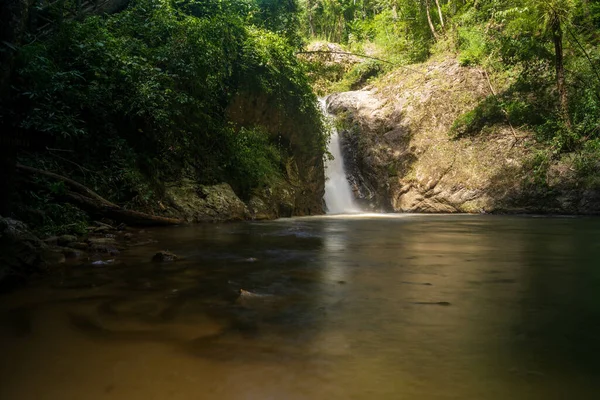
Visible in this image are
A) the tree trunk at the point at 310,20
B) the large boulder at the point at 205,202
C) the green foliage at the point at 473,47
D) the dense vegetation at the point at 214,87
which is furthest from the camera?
the tree trunk at the point at 310,20

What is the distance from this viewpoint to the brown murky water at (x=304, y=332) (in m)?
1.59

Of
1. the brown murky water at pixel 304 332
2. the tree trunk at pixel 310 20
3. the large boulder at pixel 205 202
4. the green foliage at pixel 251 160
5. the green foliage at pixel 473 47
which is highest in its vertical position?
the tree trunk at pixel 310 20

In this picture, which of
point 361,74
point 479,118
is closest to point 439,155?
point 479,118

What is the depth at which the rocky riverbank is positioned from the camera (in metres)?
14.0

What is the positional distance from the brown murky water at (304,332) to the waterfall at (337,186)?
14.8 metres

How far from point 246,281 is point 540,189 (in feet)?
46.2

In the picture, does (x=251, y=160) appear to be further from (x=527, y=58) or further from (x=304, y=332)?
(x=527, y=58)

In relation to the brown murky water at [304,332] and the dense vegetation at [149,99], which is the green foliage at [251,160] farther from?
the brown murky water at [304,332]

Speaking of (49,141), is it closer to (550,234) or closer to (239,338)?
(239,338)

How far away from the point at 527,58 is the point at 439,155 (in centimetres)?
529

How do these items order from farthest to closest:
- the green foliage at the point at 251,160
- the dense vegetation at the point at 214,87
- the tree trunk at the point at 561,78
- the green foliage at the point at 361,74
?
the green foliage at the point at 361,74 < the tree trunk at the point at 561,78 < the green foliage at the point at 251,160 < the dense vegetation at the point at 214,87

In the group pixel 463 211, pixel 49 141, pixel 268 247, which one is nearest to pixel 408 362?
pixel 268 247

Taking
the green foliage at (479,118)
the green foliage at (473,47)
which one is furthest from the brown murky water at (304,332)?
the green foliage at (473,47)

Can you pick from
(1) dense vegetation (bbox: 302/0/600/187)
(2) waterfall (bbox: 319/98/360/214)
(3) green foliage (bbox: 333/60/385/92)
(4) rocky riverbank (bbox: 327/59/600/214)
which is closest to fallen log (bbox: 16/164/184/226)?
(2) waterfall (bbox: 319/98/360/214)
